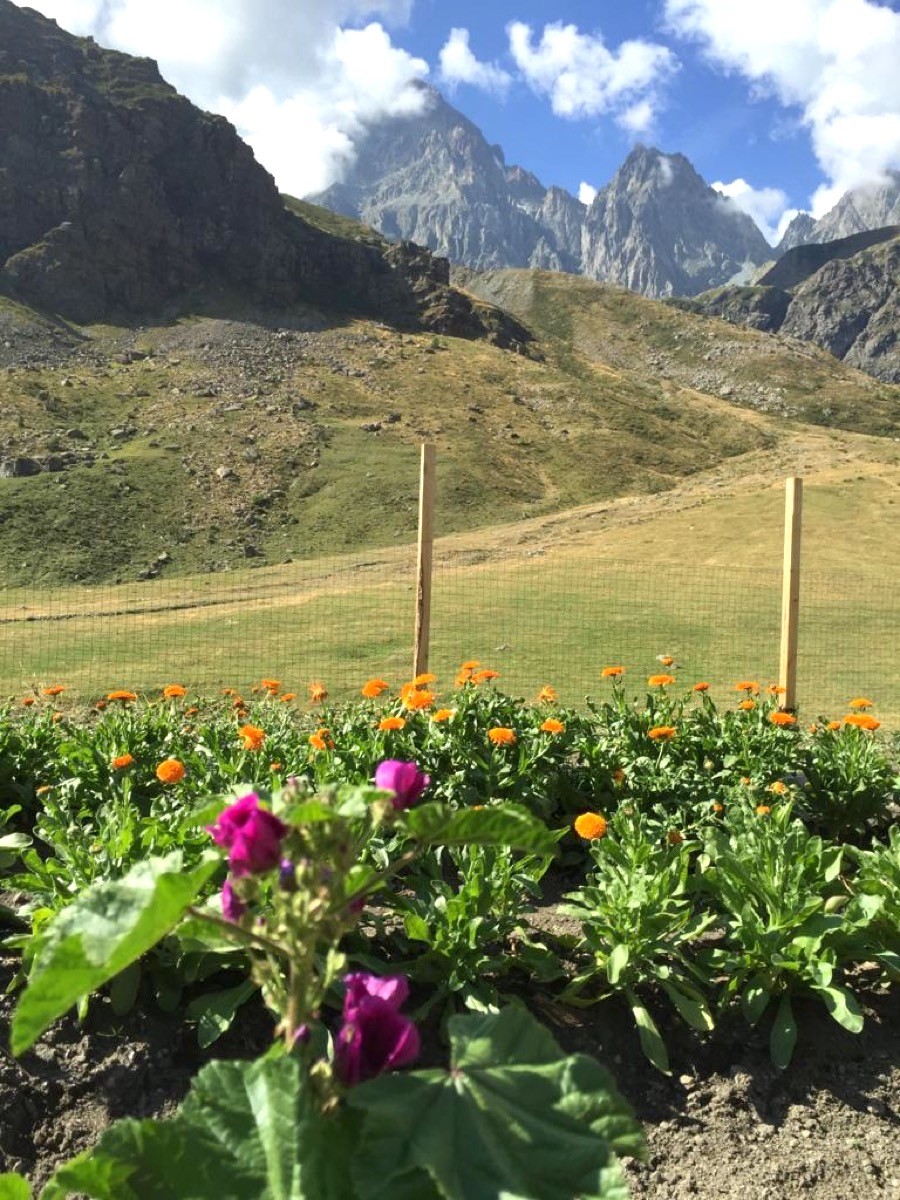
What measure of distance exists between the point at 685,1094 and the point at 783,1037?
15.5 inches

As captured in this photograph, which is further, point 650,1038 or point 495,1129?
point 650,1038

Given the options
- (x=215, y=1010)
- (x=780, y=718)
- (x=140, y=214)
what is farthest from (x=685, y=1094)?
(x=140, y=214)

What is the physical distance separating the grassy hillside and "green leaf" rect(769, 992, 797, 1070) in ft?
102

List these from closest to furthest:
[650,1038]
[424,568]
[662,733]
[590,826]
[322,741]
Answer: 1. [650,1038]
2. [590,826]
3. [322,741]
4. [662,733]
5. [424,568]

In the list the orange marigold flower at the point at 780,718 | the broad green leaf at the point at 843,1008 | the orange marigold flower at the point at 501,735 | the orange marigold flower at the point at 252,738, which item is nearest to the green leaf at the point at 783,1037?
the broad green leaf at the point at 843,1008

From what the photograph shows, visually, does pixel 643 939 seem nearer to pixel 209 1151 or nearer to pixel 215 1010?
pixel 215 1010

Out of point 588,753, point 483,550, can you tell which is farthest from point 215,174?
point 588,753

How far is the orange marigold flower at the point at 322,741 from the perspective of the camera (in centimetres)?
404

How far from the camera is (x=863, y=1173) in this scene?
2.59 meters

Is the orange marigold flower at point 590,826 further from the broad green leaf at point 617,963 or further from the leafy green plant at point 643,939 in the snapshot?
the broad green leaf at point 617,963

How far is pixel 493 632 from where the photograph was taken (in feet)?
52.1

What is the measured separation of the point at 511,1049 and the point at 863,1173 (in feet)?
7.16

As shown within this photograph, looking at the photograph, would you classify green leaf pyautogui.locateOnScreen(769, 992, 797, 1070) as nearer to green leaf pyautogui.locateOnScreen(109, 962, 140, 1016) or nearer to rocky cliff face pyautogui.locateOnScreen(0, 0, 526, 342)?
green leaf pyautogui.locateOnScreen(109, 962, 140, 1016)

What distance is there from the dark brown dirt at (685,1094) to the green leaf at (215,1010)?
0.12m
